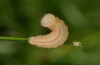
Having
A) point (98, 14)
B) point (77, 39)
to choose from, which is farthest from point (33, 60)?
point (98, 14)

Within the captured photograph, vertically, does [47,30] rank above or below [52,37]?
above

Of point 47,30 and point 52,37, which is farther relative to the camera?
point 47,30

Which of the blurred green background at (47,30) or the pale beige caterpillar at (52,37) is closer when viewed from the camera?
the pale beige caterpillar at (52,37)

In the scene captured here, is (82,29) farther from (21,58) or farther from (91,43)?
(21,58)

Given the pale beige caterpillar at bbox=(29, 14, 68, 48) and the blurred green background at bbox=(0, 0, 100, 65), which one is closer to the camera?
the pale beige caterpillar at bbox=(29, 14, 68, 48)
